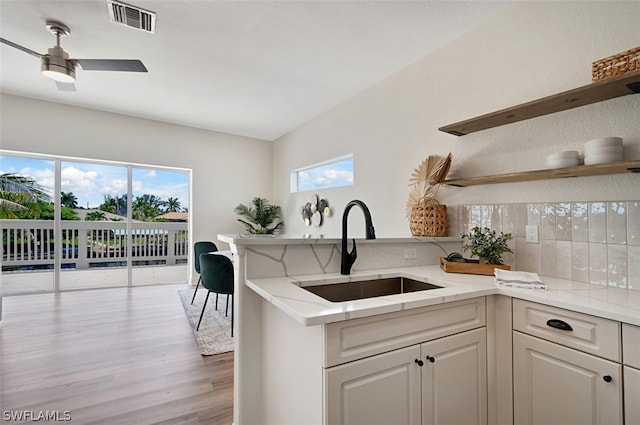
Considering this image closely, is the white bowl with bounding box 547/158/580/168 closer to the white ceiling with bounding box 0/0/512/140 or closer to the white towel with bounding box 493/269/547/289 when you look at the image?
the white towel with bounding box 493/269/547/289

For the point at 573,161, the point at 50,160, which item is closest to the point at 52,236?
the point at 50,160

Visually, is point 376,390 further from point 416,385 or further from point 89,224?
point 89,224

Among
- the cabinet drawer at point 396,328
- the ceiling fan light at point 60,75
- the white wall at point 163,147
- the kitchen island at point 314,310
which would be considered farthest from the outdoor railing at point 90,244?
the cabinet drawer at point 396,328

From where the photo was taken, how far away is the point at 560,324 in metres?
1.20

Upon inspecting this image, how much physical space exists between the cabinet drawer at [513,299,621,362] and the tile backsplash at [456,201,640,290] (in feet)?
2.21

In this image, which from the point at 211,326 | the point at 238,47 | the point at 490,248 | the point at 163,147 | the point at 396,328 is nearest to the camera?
the point at 396,328

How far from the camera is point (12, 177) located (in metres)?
4.08

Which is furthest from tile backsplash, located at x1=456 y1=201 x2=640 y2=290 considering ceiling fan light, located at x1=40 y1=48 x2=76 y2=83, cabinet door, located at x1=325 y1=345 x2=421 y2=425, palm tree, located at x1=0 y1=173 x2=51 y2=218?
palm tree, located at x1=0 y1=173 x2=51 y2=218

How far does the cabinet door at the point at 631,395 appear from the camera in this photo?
102 cm

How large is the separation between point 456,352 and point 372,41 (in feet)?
8.21

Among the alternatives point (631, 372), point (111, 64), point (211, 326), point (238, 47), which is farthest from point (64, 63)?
point (631, 372)

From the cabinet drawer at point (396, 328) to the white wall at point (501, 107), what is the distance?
3.67ft

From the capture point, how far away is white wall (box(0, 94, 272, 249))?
3973mm

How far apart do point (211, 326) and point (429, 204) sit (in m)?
2.53
